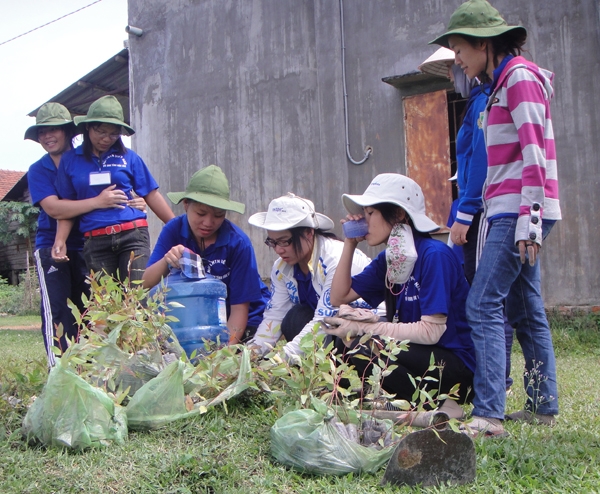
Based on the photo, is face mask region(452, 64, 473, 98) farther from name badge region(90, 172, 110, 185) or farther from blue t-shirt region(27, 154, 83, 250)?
blue t-shirt region(27, 154, 83, 250)

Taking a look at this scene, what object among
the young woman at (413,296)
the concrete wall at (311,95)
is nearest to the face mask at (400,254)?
the young woman at (413,296)

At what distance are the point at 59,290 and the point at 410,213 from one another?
252 cm

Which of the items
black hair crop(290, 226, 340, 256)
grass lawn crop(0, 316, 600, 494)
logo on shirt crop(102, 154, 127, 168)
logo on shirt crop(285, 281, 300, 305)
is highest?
logo on shirt crop(102, 154, 127, 168)

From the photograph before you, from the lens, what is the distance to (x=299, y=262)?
405cm

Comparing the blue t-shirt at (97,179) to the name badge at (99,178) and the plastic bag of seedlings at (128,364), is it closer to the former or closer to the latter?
the name badge at (99,178)

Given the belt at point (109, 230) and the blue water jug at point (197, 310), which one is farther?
the belt at point (109, 230)

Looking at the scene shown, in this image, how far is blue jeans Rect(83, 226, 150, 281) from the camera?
14.7 ft

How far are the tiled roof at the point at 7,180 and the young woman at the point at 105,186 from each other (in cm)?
2591

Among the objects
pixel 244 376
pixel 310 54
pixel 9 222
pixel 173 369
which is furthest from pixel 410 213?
pixel 9 222

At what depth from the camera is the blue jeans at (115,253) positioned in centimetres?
448

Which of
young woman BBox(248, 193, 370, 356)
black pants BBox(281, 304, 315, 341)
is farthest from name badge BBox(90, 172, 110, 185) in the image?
black pants BBox(281, 304, 315, 341)

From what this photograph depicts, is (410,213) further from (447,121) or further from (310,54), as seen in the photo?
(310,54)

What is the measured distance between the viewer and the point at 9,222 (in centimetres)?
2362

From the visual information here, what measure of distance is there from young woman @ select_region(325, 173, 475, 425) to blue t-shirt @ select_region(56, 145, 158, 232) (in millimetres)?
1801
